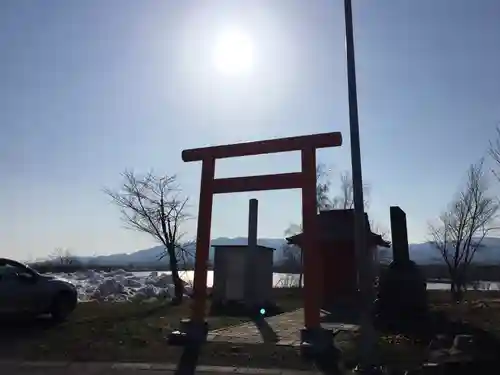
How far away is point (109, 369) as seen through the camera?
952 cm

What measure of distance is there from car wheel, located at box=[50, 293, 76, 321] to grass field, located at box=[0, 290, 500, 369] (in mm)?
291

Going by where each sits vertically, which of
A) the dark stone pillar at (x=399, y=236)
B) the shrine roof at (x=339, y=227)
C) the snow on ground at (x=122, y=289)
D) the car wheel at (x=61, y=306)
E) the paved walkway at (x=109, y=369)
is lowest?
the paved walkway at (x=109, y=369)

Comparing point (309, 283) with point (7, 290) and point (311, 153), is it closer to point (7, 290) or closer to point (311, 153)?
point (311, 153)

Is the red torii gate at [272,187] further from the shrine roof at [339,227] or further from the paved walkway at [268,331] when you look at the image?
the shrine roof at [339,227]

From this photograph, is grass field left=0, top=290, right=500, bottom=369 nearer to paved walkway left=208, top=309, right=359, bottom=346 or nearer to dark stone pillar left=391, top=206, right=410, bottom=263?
paved walkway left=208, top=309, right=359, bottom=346

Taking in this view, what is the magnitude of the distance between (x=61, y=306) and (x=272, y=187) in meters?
6.96

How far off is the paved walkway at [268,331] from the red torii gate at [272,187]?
847mm

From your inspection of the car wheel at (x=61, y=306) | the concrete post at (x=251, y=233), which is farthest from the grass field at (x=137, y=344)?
the concrete post at (x=251, y=233)

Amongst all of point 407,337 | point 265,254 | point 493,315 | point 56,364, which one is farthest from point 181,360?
point 265,254

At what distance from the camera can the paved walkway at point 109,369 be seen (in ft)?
30.1

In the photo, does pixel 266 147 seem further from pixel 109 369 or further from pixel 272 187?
pixel 109 369

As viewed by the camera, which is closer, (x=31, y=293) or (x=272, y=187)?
(x=272, y=187)

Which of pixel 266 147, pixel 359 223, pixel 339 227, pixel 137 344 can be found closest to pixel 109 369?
pixel 137 344

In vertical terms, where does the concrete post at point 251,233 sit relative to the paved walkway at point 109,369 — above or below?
above
